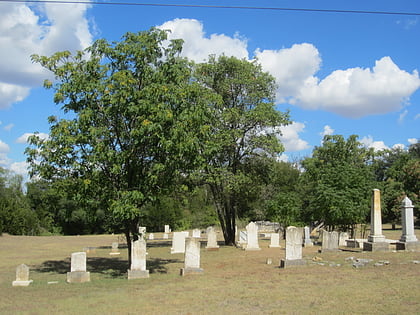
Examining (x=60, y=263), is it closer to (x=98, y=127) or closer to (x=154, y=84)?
(x=98, y=127)

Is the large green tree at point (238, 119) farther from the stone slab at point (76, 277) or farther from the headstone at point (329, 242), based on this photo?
the stone slab at point (76, 277)

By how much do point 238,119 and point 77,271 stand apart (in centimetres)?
1401

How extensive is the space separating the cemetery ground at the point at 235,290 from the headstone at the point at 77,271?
0.37 meters

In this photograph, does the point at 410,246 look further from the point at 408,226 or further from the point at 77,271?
the point at 77,271

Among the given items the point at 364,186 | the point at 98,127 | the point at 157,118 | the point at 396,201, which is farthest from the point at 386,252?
the point at 396,201

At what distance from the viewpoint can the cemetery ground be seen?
910 cm

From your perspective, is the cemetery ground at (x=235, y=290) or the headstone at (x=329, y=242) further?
the headstone at (x=329, y=242)

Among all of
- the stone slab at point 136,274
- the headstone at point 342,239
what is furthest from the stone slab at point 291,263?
the headstone at point 342,239

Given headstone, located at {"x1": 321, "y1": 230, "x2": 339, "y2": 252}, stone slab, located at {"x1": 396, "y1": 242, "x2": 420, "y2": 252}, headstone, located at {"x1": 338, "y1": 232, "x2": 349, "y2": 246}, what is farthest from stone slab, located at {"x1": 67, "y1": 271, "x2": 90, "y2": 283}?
headstone, located at {"x1": 338, "y1": 232, "x2": 349, "y2": 246}

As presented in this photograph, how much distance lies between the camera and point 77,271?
13.6 m

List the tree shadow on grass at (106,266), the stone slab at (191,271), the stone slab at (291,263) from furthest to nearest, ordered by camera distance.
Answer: the tree shadow on grass at (106,266)
the stone slab at (291,263)
the stone slab at (191,271)

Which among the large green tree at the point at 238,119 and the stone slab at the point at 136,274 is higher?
the large green tree at the point at 238,119

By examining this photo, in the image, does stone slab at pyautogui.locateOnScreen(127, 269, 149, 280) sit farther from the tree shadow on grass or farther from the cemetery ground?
the tree shadow on grass

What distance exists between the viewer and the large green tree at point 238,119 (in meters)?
24.7
